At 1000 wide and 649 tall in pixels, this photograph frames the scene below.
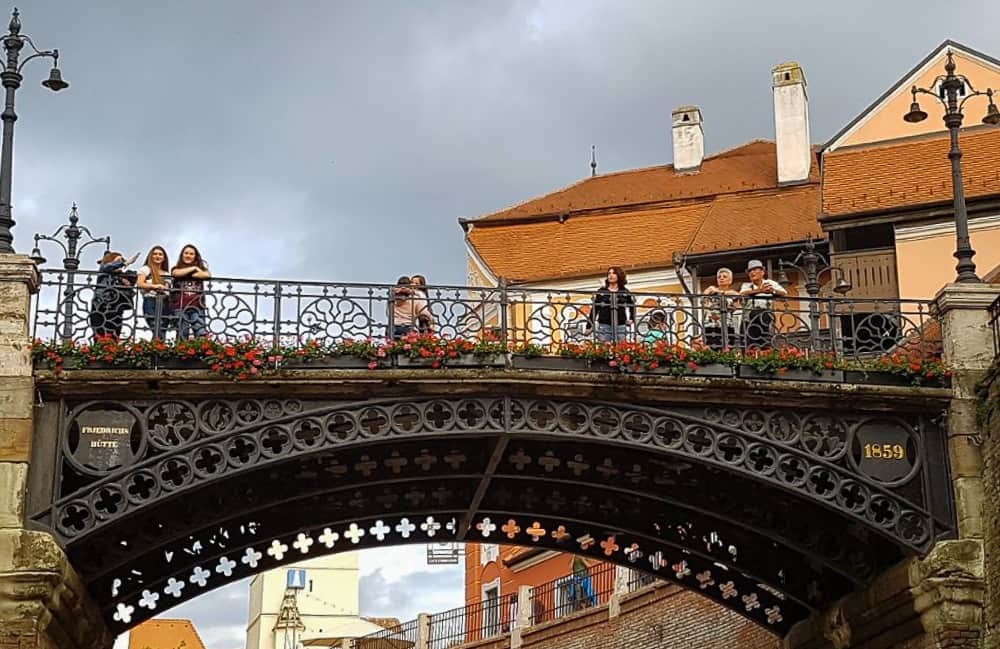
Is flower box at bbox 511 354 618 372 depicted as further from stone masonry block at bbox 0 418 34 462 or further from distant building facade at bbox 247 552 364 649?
distant building facade at bbox 247 552 364 649

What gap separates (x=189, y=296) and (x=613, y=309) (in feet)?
16.0

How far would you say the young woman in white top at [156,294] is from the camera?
19203 millimetres

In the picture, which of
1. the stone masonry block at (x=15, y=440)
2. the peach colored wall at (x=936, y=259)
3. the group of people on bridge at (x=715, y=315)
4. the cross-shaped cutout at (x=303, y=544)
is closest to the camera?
the stone masonry block at (x=15, y=440)

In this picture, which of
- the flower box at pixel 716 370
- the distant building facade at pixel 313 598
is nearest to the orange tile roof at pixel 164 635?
the distant building facade at pixel 313 598

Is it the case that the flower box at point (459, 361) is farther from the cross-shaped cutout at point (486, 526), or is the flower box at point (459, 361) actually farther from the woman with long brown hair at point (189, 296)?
the cross-shaped cutout at point (486, 526)

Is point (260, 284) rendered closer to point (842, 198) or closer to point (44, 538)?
point (44, 538)

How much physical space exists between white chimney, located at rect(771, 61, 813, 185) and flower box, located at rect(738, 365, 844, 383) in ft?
65.9

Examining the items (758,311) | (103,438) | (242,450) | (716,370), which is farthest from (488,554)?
(103,438)

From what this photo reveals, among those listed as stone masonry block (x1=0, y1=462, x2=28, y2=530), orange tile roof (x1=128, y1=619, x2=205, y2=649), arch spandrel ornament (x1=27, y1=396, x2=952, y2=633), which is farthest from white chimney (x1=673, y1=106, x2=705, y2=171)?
orange tile roof (x1=128, y1=619, x2=205, y2=649)

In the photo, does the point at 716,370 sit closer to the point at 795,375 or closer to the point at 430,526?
the point at 795,375

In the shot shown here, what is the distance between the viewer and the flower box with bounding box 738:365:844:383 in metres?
19.8

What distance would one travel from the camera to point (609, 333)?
20.3 meters

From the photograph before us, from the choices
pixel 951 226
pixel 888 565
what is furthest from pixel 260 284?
pixel 951 226

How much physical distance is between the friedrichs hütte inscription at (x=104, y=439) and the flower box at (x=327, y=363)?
181cm
